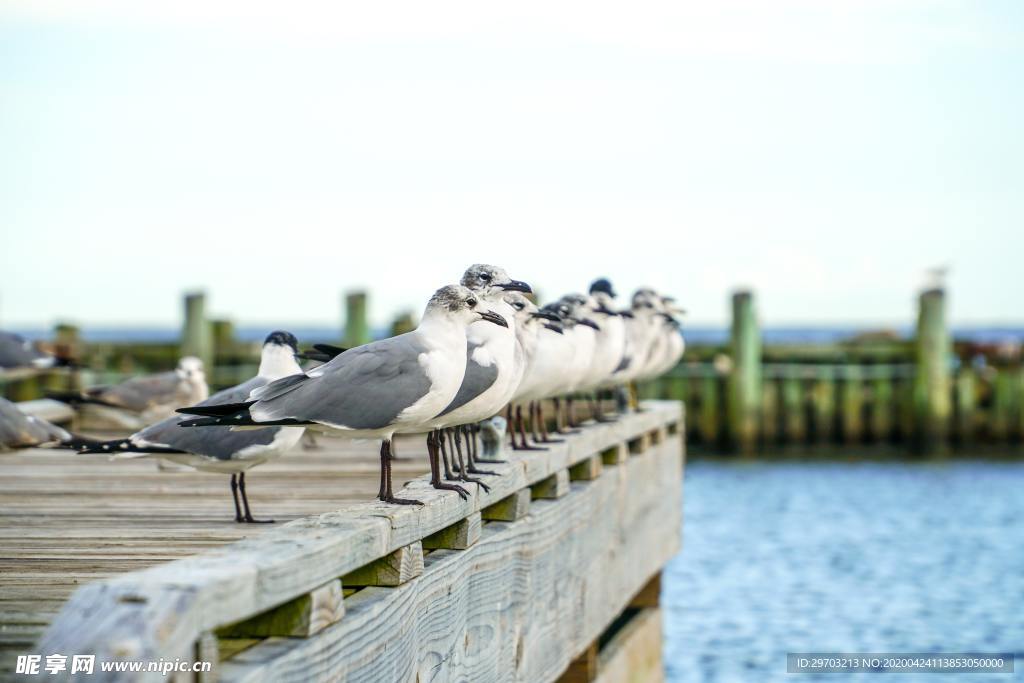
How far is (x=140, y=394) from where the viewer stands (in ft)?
31.5

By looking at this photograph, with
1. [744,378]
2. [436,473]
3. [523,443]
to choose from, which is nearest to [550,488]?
[523,443]

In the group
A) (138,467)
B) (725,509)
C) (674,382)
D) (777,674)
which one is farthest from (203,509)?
(674,382)

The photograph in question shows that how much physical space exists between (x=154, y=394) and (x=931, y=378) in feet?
63.7

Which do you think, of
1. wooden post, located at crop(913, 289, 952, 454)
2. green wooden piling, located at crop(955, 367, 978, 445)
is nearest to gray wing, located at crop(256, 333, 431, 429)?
wooden post, located at crop(913, 289, 952, 454)

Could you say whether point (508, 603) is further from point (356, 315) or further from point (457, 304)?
point (356, 315)

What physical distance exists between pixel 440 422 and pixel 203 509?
1.52 m

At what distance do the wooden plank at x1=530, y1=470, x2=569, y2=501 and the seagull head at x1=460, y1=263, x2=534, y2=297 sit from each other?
138cm

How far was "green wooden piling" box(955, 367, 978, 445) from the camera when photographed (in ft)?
88.4

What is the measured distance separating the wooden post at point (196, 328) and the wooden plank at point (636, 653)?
11.5 meters

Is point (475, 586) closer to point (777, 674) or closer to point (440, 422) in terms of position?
point (440, 422)

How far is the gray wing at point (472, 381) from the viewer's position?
545cm

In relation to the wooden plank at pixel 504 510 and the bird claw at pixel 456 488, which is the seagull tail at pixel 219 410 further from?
the wooden plank at pixel 504 510

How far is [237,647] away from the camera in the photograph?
3777 mm

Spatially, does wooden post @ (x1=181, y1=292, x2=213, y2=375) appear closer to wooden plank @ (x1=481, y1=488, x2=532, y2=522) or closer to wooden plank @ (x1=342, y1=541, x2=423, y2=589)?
wooden plank @ (x1=481, y1=488, x2=532, y2=522)
